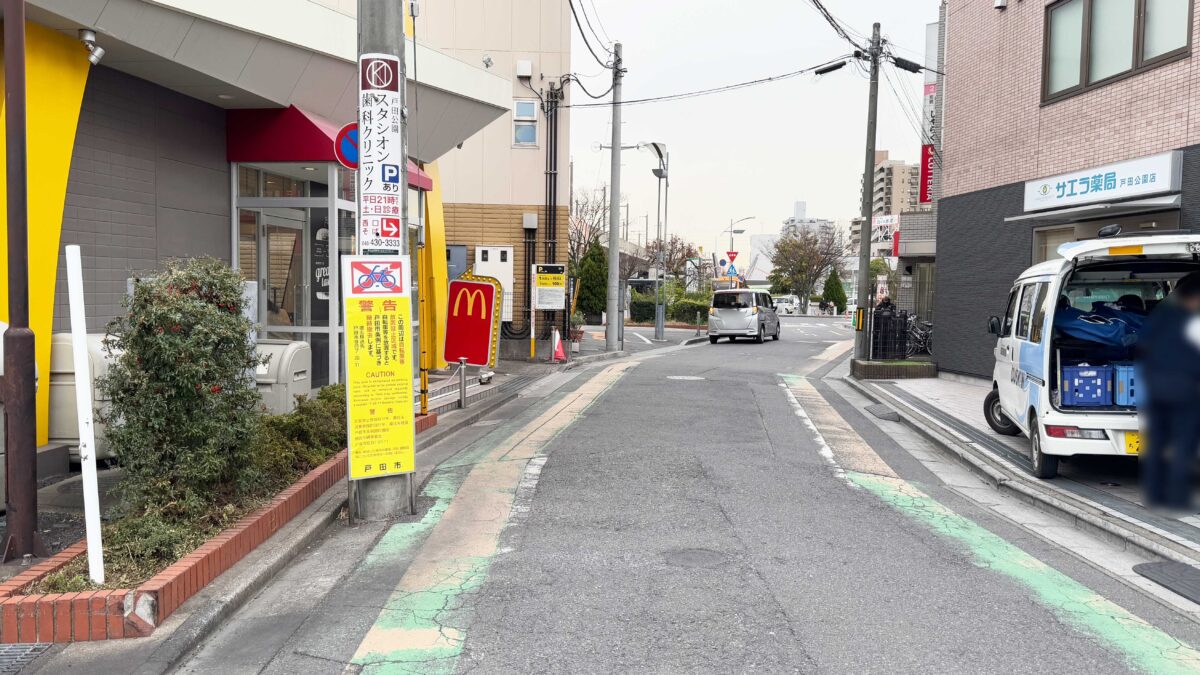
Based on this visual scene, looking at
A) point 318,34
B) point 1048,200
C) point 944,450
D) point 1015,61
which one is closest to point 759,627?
point 944,450

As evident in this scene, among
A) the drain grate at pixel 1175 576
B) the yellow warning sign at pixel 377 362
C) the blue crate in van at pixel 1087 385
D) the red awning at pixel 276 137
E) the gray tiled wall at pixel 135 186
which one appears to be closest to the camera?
the blue crate in van at pixel 1087 385

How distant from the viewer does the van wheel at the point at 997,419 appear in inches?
441

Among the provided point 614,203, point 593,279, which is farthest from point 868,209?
point 593,279

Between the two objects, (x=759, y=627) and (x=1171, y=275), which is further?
(x=759, y=627)

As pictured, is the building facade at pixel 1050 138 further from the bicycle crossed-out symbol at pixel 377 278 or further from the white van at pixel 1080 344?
the bicycle crossed-out symbol at pixel 377 278

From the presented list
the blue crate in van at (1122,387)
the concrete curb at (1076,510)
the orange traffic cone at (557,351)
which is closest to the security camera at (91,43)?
the blue crate in van at (1122,387)

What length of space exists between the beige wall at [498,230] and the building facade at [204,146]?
7.80 m

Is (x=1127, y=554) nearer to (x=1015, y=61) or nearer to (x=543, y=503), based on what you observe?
(x=543, y=503)

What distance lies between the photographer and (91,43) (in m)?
7.73

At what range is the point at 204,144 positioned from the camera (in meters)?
10.8

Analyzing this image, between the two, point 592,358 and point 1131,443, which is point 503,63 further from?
point 1131,443

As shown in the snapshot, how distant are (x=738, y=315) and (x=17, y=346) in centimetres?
2827

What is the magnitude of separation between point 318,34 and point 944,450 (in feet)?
30.5

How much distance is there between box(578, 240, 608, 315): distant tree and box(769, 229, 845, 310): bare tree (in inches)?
1343
